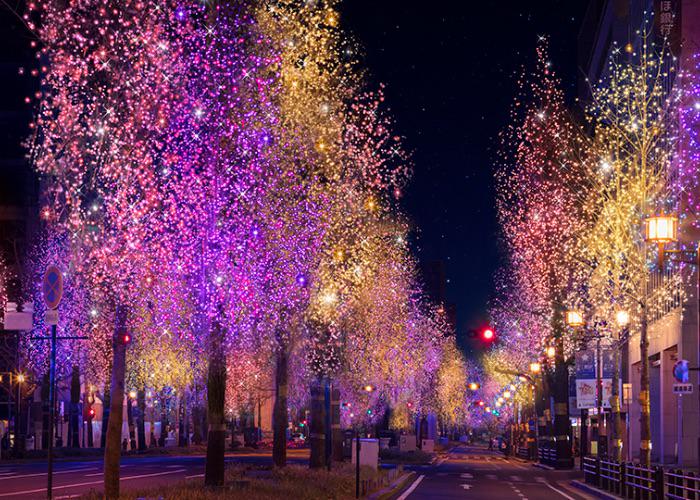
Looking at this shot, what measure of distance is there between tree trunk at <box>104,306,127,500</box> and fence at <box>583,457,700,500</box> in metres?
12.6

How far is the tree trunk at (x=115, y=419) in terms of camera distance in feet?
67.8

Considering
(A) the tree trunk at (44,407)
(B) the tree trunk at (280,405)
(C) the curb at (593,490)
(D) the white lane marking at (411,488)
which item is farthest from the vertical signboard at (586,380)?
(A) the tree trunk at (44,407)

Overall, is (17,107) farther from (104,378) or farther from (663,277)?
(663,277)

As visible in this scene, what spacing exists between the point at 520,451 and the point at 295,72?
68.9 m

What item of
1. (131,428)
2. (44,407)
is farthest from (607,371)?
(44,407)

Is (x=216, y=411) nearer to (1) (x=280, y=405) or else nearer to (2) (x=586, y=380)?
(1) (x=280, y=405)

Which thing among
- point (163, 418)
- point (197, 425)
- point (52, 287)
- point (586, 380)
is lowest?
point (197, 425)

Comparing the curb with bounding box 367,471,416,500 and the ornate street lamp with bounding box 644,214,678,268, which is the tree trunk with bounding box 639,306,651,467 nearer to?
the curb with bounding box 367,471,416,500

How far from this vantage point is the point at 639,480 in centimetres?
3091

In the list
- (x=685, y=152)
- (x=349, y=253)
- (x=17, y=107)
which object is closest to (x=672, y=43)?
(x=685, y=152)

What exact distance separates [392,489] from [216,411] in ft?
31.7

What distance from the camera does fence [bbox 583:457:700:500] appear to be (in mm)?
23797

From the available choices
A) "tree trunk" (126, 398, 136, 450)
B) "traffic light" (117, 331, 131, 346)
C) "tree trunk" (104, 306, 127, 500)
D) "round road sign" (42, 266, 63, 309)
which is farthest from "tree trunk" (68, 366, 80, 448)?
"round road sign" (42, 266, 63, 309)

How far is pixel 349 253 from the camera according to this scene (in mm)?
37156
